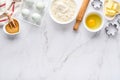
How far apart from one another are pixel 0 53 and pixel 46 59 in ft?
0.50

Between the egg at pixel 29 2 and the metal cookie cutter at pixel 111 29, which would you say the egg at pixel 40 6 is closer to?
the egg at pixel 29 2

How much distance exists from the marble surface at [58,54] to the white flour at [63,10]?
0.09ft

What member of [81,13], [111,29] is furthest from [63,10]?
[111,29]

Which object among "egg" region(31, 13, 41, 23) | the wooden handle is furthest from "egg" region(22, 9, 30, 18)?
the wooden handle

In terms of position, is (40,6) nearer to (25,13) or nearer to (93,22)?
(25,13)

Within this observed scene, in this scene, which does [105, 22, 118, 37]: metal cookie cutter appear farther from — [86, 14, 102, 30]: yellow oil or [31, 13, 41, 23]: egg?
[31, 13, 41, 23]: egg

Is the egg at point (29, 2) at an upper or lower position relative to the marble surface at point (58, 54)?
upper

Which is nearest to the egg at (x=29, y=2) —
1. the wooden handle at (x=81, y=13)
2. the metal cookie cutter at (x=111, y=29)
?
the wooden handle at (x=81, y=13)

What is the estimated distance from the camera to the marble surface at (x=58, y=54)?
117cm

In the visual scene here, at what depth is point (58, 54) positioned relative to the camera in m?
1.17

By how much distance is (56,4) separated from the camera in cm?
117

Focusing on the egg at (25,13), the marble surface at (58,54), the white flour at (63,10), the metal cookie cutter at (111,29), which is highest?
the white flour at (63,10)

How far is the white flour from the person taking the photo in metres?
1.16

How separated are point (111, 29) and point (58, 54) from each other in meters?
0.19
